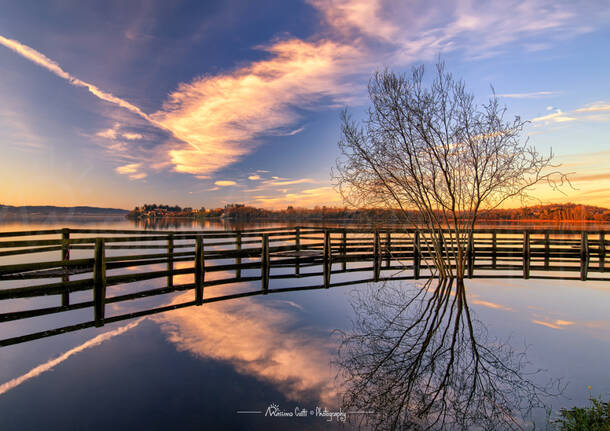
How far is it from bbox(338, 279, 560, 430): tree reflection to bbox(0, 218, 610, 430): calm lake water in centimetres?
24

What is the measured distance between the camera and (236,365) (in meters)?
5.20

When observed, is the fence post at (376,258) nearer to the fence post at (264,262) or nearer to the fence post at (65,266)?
the fence post at (264,262)

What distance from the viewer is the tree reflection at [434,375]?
152 inches

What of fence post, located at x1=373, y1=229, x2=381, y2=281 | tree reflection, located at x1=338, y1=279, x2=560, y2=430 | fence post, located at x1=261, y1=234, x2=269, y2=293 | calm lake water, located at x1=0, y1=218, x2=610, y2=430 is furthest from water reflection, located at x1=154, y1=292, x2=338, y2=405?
fence post, located at x1=373, y1=229, x2=381, y2=281

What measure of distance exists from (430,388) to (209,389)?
10.2ft

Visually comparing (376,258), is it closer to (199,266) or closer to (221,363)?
(199,266)

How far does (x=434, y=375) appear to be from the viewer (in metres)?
4.76

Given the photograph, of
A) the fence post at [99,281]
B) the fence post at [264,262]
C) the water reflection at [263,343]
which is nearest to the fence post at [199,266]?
the water reflection at [263,343]

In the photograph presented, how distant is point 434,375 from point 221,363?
341cm

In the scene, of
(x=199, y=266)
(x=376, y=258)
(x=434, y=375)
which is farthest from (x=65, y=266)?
(x=376, y=258)

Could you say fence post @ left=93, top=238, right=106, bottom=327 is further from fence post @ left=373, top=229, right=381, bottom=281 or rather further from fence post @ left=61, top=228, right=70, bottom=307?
fence post @ left=373, top=229, right=381, bottom=281

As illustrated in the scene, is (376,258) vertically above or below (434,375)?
above

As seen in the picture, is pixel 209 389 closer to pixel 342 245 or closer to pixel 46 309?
pixel 46 309

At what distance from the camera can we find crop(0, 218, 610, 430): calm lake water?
3.88 meters
